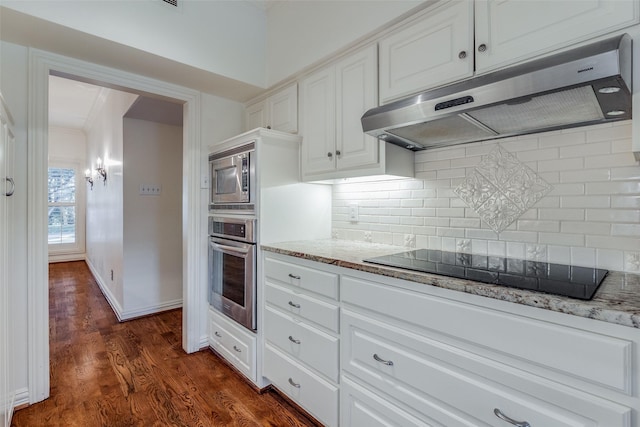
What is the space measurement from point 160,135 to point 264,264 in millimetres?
2512

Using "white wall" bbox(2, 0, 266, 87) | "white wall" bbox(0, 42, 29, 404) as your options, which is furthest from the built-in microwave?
"white wall" bbox(0, 42, 29, 404)

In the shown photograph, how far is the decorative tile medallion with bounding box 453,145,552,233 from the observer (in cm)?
143

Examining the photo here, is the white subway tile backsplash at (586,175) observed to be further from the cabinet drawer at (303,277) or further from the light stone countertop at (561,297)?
the cabinet drawer at (303,277)

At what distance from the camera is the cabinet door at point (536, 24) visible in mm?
1024

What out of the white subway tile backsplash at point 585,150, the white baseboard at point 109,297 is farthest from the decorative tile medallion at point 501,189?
the white baseboard at point 109,297

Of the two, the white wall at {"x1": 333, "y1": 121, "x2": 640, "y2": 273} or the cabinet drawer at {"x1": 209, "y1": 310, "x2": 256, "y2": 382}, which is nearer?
the white wall at {"x1": 333, "y1": 121, "x2": 640, "y2": 273}

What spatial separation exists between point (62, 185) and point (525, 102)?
8215 millimetres

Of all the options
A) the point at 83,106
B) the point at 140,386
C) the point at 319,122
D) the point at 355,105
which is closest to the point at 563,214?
the point at 355,105

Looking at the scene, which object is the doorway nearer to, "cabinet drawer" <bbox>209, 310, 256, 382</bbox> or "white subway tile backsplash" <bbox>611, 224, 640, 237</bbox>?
"cabinet drawer" <bbox>209, 310, 256, 382</bbox>

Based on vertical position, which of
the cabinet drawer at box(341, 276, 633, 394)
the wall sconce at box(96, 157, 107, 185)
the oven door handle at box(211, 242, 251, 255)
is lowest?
the cabinet drawer at box(341, 276, 633, 394)

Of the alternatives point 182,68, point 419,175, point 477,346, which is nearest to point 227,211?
point 182,68

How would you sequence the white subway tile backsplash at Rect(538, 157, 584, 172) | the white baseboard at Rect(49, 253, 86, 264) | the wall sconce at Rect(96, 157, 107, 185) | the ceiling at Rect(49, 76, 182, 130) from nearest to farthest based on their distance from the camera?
1. the white subway tile backsplash at Rect(538, 157, 584, 172)
2. the ceiling at Rect(49, 76, 182, 130)
3. the wall sconce at Rect(96, 157, 107, 185)
4. the white baseboard at Rect(49, 253, 86, 264)

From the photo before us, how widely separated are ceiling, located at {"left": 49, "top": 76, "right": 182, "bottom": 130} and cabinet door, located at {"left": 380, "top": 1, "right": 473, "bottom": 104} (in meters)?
1.93

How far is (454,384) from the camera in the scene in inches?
41.3
